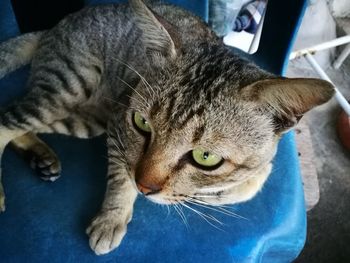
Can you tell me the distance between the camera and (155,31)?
27.9 inches

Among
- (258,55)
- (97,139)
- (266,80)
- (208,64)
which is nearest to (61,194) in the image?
(97,139)

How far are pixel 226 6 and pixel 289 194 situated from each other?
836mm

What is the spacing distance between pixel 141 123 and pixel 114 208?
9.2 inches

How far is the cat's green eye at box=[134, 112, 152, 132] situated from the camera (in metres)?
0.73

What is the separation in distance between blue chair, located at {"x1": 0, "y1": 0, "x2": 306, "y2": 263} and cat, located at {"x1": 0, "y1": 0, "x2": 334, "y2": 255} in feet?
0.10

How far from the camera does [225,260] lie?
87cm

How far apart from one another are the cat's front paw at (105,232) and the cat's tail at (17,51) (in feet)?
1.56

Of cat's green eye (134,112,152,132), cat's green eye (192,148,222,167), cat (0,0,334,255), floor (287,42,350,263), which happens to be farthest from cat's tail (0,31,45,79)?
floor (287,42,350,263)

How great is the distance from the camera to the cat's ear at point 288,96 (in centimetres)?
55

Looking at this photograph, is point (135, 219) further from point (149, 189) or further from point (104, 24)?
point (104, 24)

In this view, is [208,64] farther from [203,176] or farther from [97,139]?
[97,139]

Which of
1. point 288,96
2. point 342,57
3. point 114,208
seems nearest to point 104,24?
point 114,208

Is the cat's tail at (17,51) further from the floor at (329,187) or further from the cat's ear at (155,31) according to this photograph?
the floor at (329,187)

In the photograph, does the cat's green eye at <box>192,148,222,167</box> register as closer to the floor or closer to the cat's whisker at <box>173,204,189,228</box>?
the cat's whisker at <box>173,204,189,228</box>
